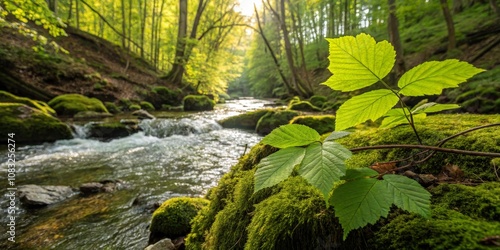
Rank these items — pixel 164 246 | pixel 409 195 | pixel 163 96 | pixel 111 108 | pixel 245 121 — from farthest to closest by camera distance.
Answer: pixel 163 96
pixel 111 108
pixel 245 121
pixel 164 246
pixel 409 195

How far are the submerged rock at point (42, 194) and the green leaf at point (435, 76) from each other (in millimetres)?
5538

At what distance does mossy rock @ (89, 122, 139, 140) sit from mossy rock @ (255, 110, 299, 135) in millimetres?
5322

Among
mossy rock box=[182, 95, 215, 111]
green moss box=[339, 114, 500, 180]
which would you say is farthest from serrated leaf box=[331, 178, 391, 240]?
mossy rock box=[182, 95, 215, 111]

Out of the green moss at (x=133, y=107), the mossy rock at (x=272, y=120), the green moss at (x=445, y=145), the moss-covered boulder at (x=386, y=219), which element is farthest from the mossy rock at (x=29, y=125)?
the green moss at (x=445, y=145)

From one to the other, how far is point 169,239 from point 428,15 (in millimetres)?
28793

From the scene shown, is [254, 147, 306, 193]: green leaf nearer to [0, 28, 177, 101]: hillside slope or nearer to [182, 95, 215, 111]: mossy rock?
[0, 28, 177, 101]: hillside slope

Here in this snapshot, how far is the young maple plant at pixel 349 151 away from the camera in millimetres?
644

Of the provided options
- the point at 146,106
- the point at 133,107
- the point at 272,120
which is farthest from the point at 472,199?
the point at 146,106

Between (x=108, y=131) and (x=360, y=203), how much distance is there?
33.3 ft

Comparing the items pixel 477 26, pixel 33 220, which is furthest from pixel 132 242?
pixel 477 26

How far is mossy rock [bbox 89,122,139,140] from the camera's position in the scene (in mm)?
9039

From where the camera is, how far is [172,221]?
9.70 ft

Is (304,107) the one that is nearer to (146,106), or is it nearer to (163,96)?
(146,106)

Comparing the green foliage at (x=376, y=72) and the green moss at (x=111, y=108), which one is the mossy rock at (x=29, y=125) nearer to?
the green moss at (x=111, y=108)
